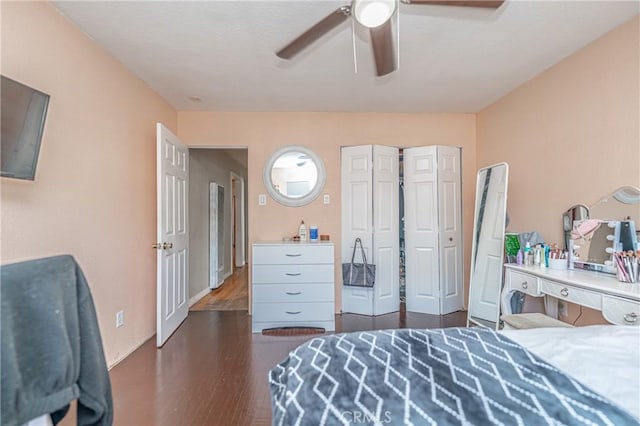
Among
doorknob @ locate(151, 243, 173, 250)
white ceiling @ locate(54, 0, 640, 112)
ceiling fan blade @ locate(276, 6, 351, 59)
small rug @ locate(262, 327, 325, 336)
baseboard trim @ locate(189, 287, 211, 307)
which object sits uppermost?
white ceiling @ locate(54, 0, 640, 112)

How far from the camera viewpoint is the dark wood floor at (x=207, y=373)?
5.89ft

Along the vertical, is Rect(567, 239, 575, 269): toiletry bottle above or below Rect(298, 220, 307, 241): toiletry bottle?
below

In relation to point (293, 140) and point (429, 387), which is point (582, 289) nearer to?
point (429, 387)

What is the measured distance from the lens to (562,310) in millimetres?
2502

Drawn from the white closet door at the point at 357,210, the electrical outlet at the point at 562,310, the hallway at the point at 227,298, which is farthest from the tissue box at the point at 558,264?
the hallway at the point at 227,298

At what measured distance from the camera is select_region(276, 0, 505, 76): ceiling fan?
4.44 ft

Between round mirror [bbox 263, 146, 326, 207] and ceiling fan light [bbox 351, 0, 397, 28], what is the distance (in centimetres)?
228

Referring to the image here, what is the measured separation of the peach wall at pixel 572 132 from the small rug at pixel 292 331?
228 cm

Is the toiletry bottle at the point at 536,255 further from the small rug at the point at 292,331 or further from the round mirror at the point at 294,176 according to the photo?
the round mirror at the point at 294,176

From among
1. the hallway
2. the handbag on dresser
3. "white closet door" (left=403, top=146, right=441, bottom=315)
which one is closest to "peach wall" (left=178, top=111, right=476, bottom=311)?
the handbag on dresser

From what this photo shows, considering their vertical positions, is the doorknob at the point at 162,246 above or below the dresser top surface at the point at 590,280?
above

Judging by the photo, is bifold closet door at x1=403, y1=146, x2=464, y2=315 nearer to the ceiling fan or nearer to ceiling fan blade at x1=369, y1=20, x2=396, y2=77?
ceiling fan blade at x1=369, y1=20, x2=396, y2=77

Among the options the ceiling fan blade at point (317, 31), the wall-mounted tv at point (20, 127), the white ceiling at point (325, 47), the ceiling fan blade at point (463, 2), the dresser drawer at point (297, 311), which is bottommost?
the dresser drawer at point (297, 311)
